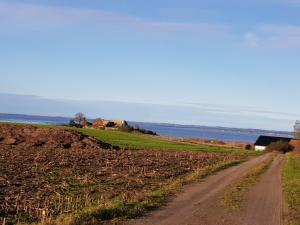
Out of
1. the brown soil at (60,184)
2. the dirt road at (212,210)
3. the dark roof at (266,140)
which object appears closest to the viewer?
the dirt road at (212,210)

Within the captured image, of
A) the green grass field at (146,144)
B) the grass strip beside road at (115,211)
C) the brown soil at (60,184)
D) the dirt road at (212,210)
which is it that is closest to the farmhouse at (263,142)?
the green grass field at (146,144)

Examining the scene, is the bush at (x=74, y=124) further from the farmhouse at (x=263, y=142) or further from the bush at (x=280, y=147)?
the bush at (x=280, y=147)

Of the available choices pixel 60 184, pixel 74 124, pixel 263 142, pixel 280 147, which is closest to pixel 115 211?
pixel 60 184

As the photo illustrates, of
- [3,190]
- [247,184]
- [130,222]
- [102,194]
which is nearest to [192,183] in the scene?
[247,184]

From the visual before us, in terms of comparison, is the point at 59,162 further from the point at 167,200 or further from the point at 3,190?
the point at 167,200

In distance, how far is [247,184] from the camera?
29.0 m

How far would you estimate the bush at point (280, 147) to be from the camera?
11106 centimetres

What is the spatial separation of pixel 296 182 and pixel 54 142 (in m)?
30.0

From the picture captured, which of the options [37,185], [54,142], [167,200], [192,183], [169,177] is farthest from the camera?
[54,142]

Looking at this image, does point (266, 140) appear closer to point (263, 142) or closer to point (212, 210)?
point (263, 142)

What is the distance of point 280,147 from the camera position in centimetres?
11138

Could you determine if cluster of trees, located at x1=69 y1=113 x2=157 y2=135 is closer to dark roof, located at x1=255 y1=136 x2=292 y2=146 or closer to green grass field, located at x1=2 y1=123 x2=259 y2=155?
dark roof, located at x1=255 y1=136 x2=292 y2=146

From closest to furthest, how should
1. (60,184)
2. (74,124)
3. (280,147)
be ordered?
(60,184) → (280,147) → (74,124)

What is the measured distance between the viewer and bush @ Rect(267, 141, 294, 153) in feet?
364
